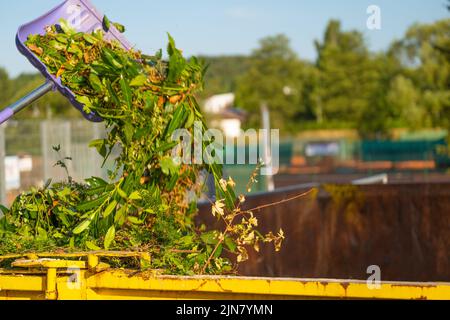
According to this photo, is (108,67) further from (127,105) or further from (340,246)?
(340,246)

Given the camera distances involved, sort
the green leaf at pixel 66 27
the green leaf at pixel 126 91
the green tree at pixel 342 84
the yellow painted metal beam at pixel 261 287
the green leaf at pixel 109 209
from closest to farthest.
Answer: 1. the yellow painted metal beam at pixel 261 287
2. the green leaf at pixel 109 209
3. the green leaf at pixel 126 91
4. the green leaf at pixel 66 27
5. the green tree at pixel 342 84

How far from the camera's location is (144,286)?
11.5ft

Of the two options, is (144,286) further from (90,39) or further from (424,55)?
(424,55)

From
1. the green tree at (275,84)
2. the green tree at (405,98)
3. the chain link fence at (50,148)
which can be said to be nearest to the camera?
the chain link fence at (50,148)

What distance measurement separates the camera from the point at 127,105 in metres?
4.19

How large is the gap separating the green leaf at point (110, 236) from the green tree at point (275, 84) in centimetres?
7134

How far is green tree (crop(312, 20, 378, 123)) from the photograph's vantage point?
7469 centimetres

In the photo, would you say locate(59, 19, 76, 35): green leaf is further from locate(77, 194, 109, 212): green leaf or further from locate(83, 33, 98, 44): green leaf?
locate(77, 194, 109, 212): green leaf

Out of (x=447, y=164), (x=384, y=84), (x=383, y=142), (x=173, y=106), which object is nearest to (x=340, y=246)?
(x=173, y=106)

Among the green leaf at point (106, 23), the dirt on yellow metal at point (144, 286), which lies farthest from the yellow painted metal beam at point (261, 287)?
the green leaf at point (106, 23)

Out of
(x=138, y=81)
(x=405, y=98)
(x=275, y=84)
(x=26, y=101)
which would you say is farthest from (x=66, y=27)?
(x=275, y=84)

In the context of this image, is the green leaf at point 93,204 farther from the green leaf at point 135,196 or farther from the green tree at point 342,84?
the green tree at point 342,84

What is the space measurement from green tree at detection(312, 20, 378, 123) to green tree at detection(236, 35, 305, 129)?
3.90m

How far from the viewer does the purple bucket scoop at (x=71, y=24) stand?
439cm
